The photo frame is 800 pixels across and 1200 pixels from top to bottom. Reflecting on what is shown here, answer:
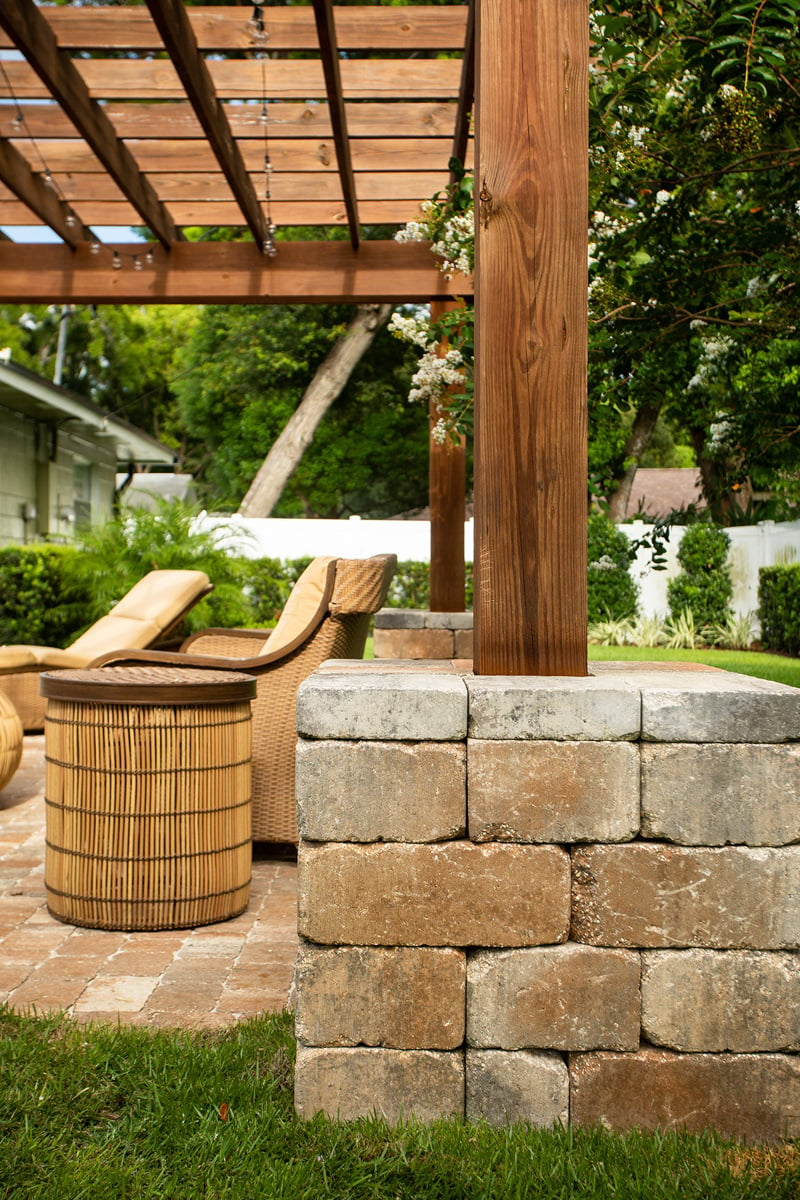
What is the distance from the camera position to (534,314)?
2.21m

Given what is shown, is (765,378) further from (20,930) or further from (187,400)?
(187,400)

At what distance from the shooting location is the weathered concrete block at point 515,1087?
→ 2047 mm

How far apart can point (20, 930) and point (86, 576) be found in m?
6.40

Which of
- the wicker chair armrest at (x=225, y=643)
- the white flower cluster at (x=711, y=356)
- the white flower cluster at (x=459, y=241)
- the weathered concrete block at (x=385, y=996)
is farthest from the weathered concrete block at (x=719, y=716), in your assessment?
the wicker chair armrest at (x=225, y=643)

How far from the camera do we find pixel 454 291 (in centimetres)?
652

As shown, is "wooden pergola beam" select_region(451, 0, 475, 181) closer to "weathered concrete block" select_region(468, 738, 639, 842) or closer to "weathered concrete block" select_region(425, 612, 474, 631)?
"weathered concrete block" select_region(425, 612, 474, 631)

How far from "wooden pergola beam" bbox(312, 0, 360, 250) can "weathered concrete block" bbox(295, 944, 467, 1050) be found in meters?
3.92

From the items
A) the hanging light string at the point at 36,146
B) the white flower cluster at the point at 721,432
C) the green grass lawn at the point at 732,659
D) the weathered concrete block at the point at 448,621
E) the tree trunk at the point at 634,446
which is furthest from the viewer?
the tree trunk at the point at 634,446

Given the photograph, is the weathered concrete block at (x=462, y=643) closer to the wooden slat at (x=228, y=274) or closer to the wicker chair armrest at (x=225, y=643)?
the wicker chair armrest at (x=225, y=643)

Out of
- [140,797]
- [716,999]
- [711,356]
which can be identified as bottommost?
[716,999]

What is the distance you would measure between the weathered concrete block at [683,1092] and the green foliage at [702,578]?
Result: 10125mm

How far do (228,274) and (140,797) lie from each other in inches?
173

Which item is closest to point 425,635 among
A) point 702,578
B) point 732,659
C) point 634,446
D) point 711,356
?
point 711,356

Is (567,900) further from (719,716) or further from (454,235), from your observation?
(454,235)
